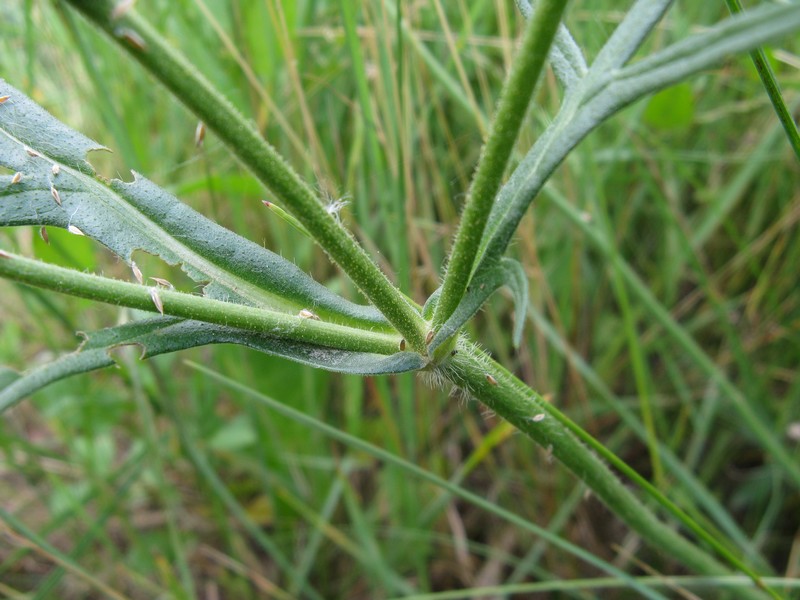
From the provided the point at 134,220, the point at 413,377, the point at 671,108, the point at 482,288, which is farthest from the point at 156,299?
the point at 671,108

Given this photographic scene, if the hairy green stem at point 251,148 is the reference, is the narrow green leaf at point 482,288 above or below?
below

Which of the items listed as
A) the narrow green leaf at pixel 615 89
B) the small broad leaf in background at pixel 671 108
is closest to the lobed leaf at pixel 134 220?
the narrow green leaf at pixel 615 89

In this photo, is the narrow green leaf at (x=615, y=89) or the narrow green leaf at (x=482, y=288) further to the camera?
the narrow green leaf at (x=482, y=288)

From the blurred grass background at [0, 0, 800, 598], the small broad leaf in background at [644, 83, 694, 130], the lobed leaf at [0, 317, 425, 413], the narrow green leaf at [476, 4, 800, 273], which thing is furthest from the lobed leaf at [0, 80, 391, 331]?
the small broad leaf in background at [644, 83, 694, 130]

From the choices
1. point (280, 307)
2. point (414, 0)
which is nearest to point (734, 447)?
point (414, 0)

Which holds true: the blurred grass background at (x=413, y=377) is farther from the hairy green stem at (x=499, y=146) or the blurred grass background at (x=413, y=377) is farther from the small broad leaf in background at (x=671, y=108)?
the hairy green stem at (x=499, y=146)

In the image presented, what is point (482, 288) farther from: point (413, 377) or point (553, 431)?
point (413, 377)
